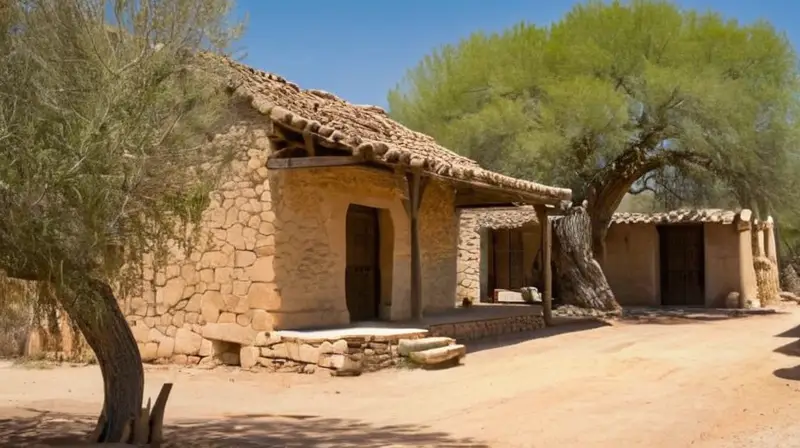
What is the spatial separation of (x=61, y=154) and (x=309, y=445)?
302cm

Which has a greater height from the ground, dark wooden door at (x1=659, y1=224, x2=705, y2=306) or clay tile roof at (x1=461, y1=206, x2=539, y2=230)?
clay tile roof at (x1=461, y1=206, x2=539, y2=230)

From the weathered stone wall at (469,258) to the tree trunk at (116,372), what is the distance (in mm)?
14633

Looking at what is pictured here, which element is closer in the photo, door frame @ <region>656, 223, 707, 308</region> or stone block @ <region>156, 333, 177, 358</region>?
stone block @ <region>156, 333, 177, 358</region>

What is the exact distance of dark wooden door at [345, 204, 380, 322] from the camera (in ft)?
44.0

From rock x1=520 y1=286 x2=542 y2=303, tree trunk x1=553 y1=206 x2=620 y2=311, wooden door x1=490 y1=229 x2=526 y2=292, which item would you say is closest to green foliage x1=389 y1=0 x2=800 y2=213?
tree trunk x1=553 y1=206 x2=620 y2=311

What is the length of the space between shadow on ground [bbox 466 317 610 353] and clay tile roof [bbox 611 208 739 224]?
5.42 meters

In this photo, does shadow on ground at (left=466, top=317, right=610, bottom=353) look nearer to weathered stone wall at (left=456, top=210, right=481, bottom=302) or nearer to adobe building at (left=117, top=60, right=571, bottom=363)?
adobe building at (left=117, top=60, right=571, bottom=363)

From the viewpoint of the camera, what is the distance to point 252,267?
37.0 feet

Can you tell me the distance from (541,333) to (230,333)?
6582 millimetres

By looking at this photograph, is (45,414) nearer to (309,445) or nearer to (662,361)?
(309,445)

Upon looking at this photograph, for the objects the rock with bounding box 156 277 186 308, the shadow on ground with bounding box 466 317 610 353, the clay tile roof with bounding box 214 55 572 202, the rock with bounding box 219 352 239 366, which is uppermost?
the clay tile roof with bounding box 214 55 572 202

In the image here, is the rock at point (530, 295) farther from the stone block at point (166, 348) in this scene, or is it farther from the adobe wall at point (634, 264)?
the stone block at point (166, 348)

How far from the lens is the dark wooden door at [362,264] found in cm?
1342

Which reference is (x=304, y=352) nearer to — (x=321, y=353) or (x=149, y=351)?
(x=321, y=353)
